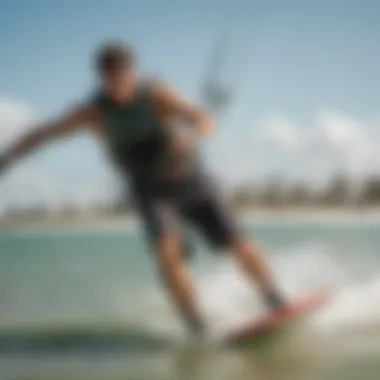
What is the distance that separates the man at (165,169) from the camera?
188 cm

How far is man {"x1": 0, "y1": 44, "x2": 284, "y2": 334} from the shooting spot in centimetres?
188

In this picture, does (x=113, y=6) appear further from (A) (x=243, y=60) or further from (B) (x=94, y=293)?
(B) (x=94, y=293)

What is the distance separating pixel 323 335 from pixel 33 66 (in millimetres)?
826

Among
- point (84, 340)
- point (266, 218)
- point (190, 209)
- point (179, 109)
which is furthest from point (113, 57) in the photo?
point (84, 340)

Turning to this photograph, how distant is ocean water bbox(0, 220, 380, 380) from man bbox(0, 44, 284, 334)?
28mm

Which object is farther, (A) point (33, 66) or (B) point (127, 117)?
(A) point (33, 66)

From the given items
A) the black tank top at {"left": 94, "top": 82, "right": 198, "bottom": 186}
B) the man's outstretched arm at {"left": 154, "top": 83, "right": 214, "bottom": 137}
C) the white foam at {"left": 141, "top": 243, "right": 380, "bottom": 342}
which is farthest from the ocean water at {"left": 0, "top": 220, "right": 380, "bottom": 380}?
the man's outstretched arm at {"left": 154, "top": 83, "right": 214, "bottom": 137}

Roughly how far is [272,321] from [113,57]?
2.03ft

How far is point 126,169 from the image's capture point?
190cm

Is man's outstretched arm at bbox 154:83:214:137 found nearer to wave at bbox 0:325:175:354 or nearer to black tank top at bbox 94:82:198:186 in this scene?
black tank top at bbox 94:82:198:186

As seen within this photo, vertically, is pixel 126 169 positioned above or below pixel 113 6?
below

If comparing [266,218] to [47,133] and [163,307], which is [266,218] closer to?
[163,307]

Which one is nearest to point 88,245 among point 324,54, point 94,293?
point 94,293

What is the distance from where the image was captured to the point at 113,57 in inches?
75.2
